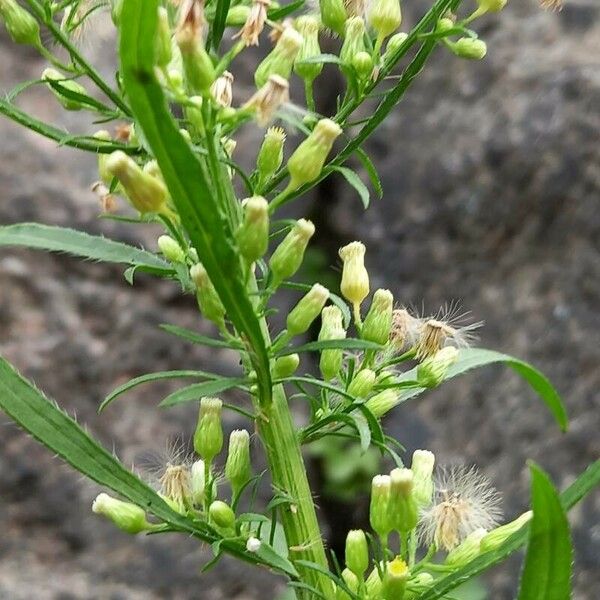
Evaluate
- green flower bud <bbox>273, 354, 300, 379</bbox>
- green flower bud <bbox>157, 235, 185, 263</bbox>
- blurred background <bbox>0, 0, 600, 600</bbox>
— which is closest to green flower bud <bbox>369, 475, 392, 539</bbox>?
green flower bud <bbox>273, 354, 300, 379</bbox>

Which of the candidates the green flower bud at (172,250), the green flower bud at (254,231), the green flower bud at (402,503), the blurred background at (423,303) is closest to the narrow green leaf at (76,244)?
the green flower bud at (172,250)

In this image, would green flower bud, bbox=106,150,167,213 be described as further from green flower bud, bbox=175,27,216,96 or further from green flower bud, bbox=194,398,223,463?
green flower bud, bbox=194,398,223,463

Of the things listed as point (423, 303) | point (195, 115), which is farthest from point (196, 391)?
point (423, 303)

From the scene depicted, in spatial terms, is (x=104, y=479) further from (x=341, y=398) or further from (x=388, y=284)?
(x=388, y=284)

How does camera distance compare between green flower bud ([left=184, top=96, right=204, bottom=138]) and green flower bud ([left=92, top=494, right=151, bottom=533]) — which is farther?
green flower bud ([left=92, top=494, right=151, bottom=533])

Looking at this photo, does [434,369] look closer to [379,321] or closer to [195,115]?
[379,321]

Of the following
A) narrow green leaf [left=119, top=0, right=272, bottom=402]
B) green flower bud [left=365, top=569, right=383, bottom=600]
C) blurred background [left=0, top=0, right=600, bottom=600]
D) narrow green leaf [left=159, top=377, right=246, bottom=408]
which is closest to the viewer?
narrow green leaf [left=119, top=0, right=272, bottom=402]

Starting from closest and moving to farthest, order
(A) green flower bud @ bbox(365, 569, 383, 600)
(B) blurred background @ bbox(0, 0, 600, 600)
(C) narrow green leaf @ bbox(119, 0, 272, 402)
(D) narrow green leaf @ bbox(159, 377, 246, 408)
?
(C) narrow green leaf @ bbox(119, 0, 272, 402)
(D) narrow green leaf @ bbox(159, 377, 246, 408)
(A) green flower bud @ bbox(365, 569, 383, 600)
(B) blurred background @ bbox(0, 0, 600, 600)

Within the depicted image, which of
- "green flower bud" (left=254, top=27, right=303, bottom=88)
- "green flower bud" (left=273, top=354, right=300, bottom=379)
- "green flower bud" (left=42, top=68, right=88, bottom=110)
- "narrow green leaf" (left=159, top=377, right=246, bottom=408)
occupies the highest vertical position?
"green flower bud" (left=42, top=68, right=88, bottom=110)
